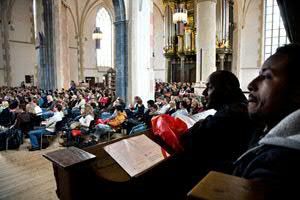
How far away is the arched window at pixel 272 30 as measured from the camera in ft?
53.3

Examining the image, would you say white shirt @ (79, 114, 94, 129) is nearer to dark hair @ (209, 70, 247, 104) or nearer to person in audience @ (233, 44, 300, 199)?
dark hair @ (209, 70, 247, 104)

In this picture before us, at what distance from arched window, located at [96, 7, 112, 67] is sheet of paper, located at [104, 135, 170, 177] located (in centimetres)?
2234

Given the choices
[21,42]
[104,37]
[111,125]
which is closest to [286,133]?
[111,125]

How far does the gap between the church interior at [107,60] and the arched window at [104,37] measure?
3.9 inches

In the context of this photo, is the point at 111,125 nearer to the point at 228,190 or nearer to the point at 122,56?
the point at 122,56

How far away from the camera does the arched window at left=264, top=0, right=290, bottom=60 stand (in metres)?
16.2

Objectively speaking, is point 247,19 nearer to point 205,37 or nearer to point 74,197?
point 205,37

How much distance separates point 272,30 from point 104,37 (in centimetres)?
1505

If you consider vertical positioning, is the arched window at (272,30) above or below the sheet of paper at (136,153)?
above

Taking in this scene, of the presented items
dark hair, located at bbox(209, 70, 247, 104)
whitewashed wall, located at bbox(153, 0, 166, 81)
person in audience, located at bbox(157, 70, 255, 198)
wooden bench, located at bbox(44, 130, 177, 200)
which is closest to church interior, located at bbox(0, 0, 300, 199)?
wooden bench, located at bbox(44, 130, 177, 200)

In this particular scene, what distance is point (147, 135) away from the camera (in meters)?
1.98

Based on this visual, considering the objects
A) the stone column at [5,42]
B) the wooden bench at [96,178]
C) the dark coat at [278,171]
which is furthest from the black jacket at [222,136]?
the stone column at [5,42]

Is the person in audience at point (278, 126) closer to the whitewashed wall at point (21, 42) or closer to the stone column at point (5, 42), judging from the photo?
the stone column at point (5, 42)

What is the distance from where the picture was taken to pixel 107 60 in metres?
24.0
